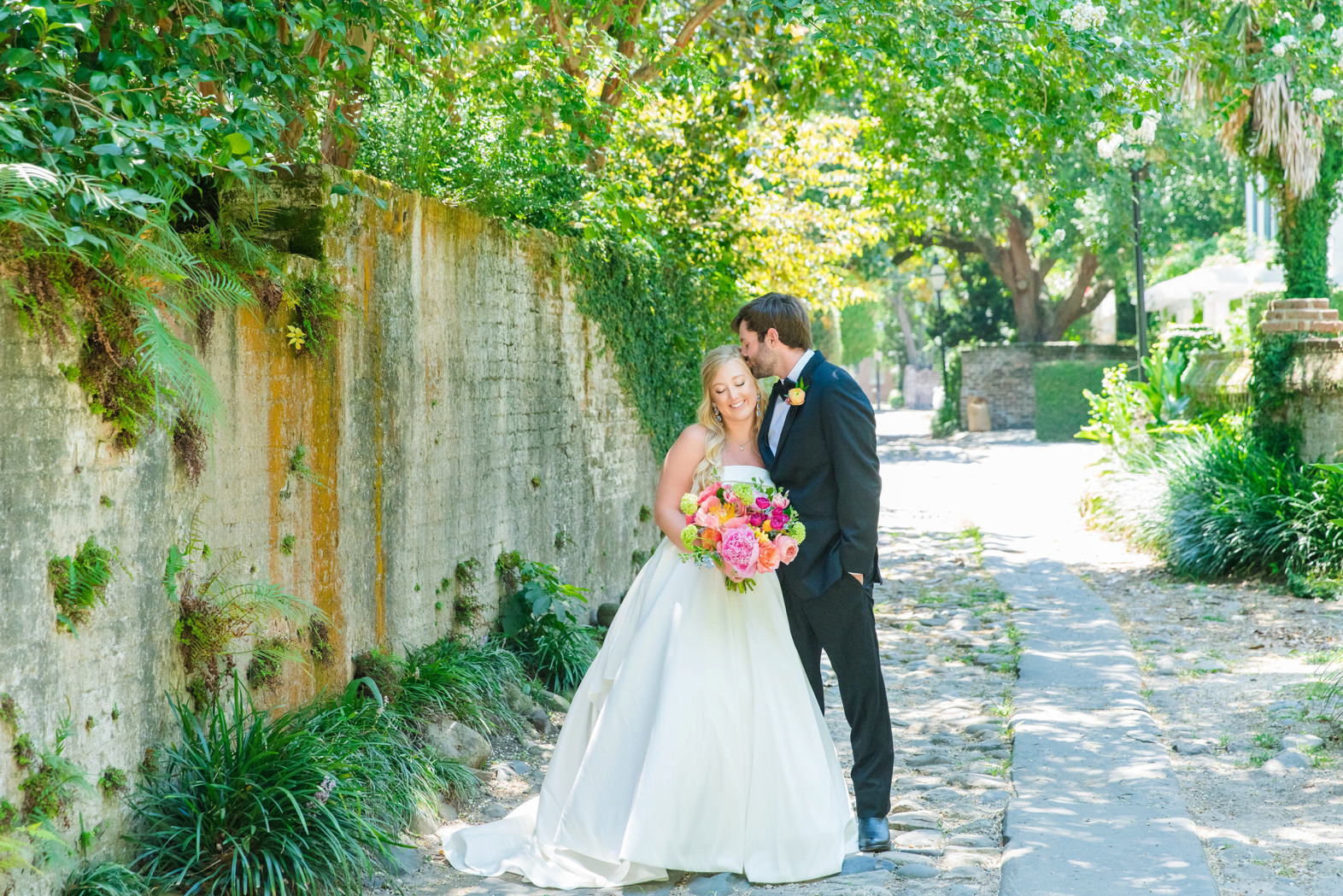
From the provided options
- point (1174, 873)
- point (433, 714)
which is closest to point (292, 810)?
point (433, 714)

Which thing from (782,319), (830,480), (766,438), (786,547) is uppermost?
(782,319)

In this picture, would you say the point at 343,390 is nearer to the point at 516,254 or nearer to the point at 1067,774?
the point at 516,254

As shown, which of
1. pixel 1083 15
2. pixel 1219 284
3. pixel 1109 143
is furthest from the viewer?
pixel 1219 284

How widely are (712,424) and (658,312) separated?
4.75 metres

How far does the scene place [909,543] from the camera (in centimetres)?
1239

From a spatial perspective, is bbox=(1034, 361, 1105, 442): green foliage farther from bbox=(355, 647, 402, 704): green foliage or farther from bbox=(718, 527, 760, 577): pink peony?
bbox=(718, 527, 760, 577): pink peony

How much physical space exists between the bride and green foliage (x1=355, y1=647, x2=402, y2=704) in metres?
1.02

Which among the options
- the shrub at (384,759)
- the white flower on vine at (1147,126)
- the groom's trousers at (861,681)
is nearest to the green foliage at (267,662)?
the shrub at (384,759)

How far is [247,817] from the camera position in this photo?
374 centimetres

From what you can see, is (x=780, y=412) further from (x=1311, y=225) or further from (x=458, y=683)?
(x=1311, y=225)

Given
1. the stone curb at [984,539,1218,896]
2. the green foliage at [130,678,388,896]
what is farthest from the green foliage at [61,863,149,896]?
the stone curb at [984,539,1218,896]

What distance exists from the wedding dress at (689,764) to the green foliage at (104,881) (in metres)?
1.09

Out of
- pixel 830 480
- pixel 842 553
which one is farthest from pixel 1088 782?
pixel 830 480

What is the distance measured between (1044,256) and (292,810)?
28777mm
